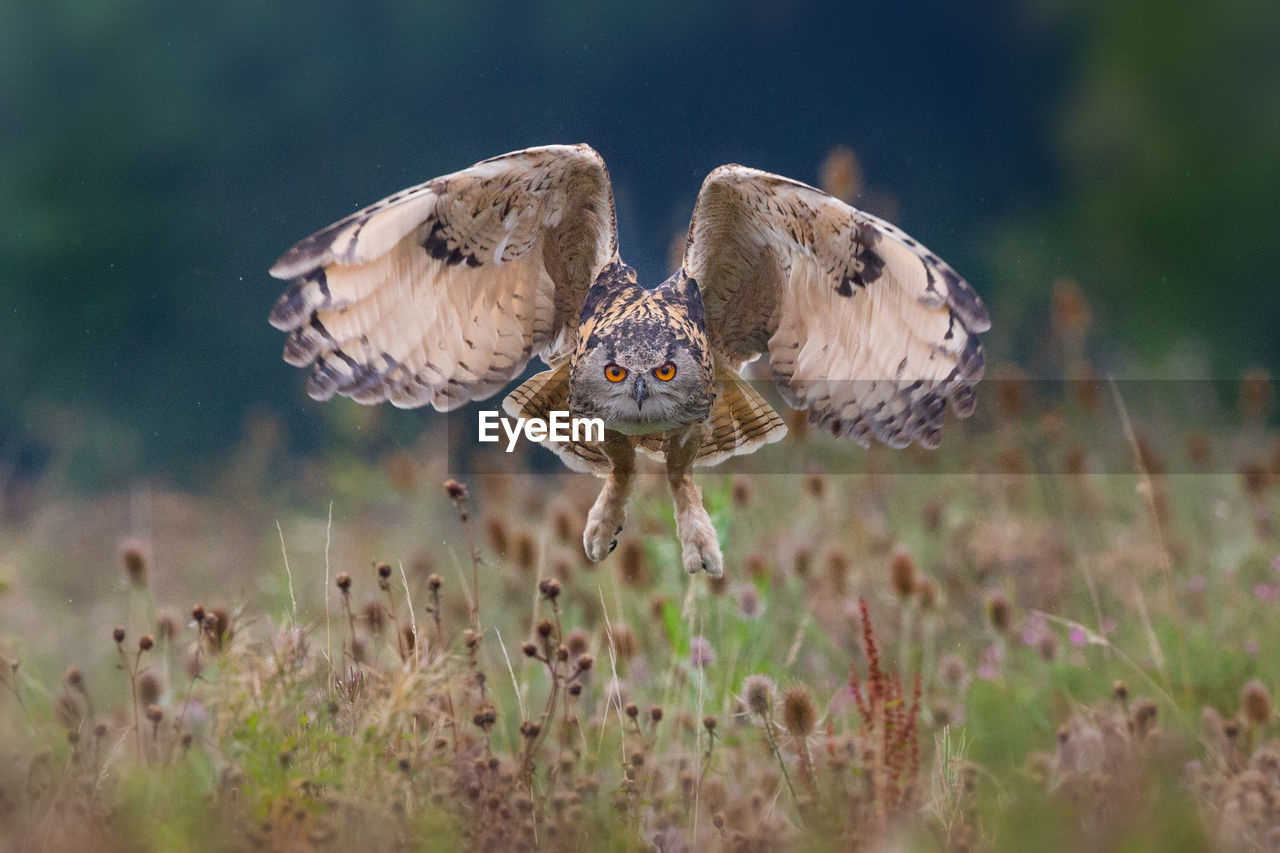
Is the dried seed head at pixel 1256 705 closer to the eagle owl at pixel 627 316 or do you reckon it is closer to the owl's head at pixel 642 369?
the eagle owl at pixel 627 316

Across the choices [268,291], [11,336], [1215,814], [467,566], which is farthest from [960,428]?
[11,336]

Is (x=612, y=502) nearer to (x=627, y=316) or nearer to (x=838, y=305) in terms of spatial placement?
(x=627, y=316)

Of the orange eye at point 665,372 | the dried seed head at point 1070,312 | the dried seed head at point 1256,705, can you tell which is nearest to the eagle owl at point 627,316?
the orange eye at point 665,372

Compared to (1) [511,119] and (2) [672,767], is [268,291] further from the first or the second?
(2) [672,767]

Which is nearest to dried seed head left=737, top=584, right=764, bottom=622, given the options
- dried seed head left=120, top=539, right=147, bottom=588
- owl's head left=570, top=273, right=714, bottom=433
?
owl's head left=570, top=273, right=714, bottom=433

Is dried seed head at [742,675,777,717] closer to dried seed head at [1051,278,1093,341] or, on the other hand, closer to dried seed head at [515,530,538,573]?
dried seed head at [515,530,538,573]

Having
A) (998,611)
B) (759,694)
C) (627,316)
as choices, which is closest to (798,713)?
(759,694)
